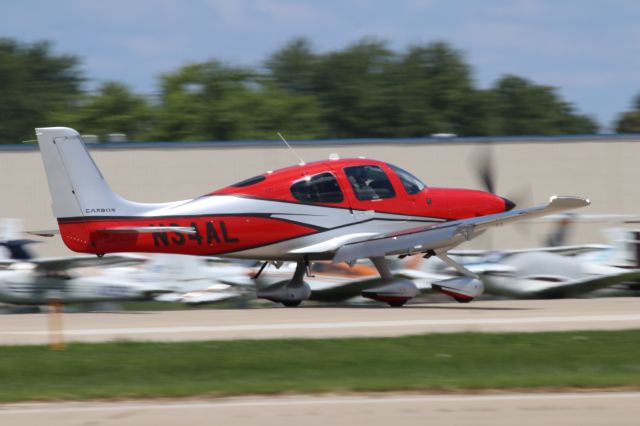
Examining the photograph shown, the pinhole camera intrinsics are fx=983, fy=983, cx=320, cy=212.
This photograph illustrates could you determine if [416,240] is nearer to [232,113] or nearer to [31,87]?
[232,113]

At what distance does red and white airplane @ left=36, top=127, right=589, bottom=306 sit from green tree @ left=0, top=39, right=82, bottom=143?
58.0 meters

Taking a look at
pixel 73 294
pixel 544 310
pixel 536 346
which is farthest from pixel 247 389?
pixel 73 294

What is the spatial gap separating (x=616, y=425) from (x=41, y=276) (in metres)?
14.0

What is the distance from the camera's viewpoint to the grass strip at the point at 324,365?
10.0 meters

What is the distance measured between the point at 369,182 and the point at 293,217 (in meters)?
1.64

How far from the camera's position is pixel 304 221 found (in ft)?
62.0

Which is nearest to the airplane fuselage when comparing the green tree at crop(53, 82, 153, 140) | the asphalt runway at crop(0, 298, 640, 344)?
the asphalt runway at crop(0, 298, 640, 344)

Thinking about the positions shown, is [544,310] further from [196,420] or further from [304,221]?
[196,420]

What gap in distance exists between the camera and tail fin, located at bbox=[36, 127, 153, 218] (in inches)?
710

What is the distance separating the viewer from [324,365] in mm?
11586

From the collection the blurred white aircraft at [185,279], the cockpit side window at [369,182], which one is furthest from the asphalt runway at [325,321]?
the cockpit side window at [369,182]

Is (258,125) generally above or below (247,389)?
above

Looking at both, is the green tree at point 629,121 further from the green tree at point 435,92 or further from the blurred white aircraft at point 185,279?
the blurred white aircraft at point 185,279

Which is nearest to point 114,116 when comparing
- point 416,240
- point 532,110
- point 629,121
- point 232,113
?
point 232,113
